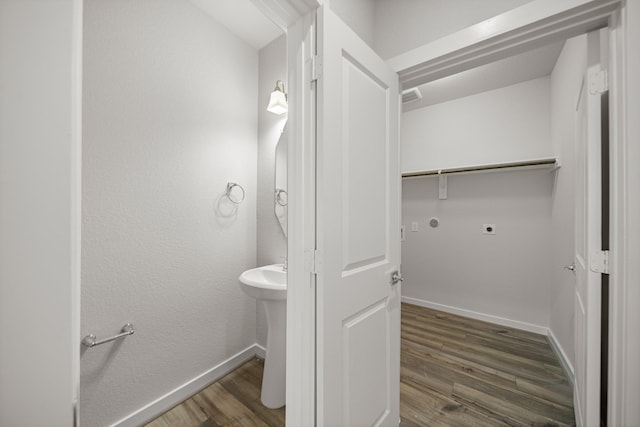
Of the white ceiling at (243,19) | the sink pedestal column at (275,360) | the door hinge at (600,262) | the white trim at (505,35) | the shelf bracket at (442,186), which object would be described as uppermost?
the white ceiling at (243,19)

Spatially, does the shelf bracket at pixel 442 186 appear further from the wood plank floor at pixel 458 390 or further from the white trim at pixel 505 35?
the white trim at pixel 505 35

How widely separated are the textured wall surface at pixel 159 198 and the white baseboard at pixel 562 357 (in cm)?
248

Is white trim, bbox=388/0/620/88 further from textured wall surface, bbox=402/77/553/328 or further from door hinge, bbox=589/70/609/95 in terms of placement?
textured wall surface, bbox=402/77/553/328

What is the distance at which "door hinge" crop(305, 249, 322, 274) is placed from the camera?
0.93m

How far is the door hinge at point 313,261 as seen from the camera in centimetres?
93

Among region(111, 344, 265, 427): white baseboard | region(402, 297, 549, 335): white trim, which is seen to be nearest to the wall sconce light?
region(111, 344, 265, 427): white baseboard

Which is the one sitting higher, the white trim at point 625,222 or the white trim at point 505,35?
the white trim at point 505,35

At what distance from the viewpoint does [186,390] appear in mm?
1662

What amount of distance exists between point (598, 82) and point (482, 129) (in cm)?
218

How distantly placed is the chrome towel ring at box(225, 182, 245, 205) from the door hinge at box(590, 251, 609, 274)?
2.03 meters

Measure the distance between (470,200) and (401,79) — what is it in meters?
2.20

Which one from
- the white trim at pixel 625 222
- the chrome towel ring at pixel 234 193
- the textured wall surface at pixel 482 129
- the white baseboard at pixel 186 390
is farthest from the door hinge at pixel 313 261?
the textured wall surface at pixel 482 129

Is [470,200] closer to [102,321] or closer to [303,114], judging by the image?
[303,114]

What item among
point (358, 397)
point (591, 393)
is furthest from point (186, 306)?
point (591, 393)
